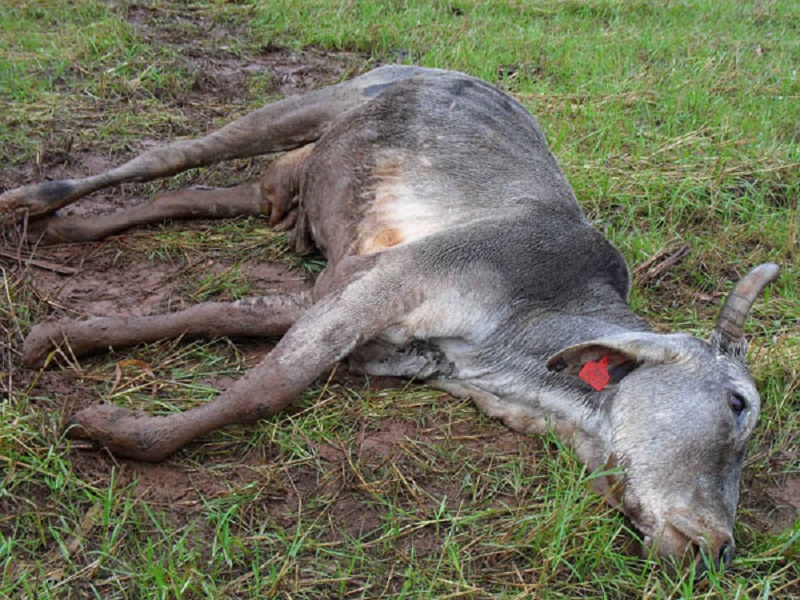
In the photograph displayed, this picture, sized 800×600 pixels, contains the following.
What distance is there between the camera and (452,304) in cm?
380

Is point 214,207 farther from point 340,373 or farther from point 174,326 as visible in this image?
point 340,373

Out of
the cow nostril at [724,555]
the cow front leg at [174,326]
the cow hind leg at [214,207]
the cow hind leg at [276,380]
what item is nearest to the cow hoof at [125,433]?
the cow hind leg at [276,380]

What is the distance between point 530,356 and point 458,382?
33cm

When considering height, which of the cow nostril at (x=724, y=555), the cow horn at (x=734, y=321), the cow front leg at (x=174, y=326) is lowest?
the cow nostril at (x=724, y=555)

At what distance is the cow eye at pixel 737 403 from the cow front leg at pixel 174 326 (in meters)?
1.71

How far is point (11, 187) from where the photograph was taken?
4.98m

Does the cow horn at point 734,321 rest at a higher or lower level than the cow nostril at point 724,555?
higher

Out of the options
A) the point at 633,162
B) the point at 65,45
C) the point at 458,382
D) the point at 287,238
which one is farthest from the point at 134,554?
the point at 65,45

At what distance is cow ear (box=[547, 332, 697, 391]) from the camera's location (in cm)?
339

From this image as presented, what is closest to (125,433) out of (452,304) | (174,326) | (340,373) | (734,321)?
(174,326)

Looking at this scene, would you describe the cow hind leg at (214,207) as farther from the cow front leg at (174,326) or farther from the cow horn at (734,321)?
the cow horn at (734,321)

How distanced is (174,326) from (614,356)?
1.79 m

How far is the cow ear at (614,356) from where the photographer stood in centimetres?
339

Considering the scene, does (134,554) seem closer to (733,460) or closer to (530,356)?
(530,356)
